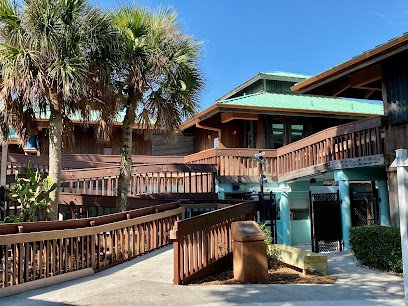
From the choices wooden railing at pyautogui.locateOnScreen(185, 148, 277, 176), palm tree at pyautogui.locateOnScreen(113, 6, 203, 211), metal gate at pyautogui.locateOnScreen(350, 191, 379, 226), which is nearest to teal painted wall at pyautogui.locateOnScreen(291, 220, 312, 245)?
metal gate at pyautogui.locateOnScreen(350, 191, 379, 226)

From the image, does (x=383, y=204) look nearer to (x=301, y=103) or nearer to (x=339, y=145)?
(x=339, y=145)

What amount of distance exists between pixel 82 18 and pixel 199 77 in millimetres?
3677

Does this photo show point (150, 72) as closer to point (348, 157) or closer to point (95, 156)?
point (348, 157)

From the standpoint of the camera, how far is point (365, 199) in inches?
741

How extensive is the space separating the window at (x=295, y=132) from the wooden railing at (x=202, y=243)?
10638 mm

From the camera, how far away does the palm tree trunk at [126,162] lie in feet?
35.8

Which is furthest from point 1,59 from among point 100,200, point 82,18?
point 100,200

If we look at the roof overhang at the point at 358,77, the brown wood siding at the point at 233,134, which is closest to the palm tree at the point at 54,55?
the roof overhang at the point at 358,77

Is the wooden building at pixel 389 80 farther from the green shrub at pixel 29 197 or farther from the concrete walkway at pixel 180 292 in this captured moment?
the green shrub at pixel 29 197

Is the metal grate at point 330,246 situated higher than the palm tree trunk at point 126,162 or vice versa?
the palm tree trunk at point 126,162

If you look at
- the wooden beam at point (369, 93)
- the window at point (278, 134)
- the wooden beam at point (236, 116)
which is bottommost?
the window at point (278, 134)

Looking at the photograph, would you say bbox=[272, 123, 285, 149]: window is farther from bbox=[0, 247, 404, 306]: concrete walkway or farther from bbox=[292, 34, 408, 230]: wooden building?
bbox=[0, 247, 404, 306]: concrete walkway

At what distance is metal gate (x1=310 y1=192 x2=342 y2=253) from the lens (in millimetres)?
12211

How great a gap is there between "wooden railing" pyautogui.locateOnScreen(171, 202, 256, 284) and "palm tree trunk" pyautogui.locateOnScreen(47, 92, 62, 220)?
3422 mm
